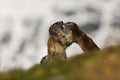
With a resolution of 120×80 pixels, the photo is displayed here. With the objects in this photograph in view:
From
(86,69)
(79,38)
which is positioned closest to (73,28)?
(79,38)

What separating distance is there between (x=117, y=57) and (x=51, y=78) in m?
2.13

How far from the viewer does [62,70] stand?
12555 millimetres

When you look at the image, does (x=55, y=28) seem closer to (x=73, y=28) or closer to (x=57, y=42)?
(x=57, y=42)

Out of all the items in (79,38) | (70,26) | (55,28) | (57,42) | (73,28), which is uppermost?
(55,28)

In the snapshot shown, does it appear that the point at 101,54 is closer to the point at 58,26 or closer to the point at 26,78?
the point at 26,78

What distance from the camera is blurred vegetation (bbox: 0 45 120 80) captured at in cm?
1195

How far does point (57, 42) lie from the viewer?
4403 cm


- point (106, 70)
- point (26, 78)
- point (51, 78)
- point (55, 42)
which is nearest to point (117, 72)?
point (106, 70)

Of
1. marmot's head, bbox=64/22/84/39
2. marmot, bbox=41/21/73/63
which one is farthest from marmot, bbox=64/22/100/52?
marmot, bbox=41/21/73/63

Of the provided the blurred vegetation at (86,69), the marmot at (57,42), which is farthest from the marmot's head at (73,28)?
the blurred vegetation at (86,69)

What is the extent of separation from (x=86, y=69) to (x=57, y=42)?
31.9 m

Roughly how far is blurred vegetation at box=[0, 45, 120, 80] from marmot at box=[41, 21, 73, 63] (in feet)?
93.6

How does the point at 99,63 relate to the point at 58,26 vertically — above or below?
below

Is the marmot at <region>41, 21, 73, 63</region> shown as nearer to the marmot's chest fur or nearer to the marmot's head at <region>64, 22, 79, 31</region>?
the marmot's chest fur
